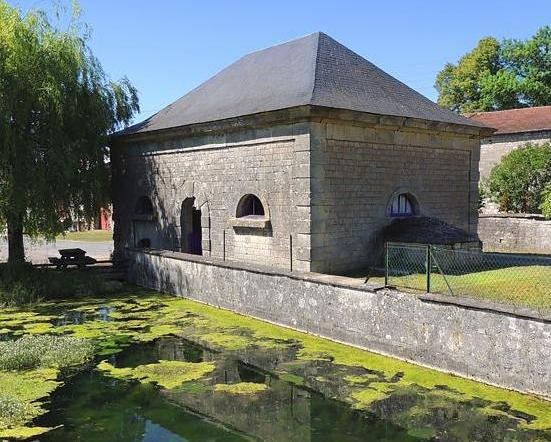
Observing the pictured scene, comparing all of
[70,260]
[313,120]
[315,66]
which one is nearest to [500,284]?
[313,120]

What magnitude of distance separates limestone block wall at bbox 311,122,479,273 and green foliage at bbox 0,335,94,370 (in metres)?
5.12

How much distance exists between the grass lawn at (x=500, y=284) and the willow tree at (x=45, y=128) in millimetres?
8648

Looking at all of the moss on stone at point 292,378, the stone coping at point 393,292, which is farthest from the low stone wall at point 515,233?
the moss on stone at point 292,378

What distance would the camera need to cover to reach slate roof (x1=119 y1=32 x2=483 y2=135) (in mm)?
12398

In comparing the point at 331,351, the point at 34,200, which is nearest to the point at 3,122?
the point at 34,200

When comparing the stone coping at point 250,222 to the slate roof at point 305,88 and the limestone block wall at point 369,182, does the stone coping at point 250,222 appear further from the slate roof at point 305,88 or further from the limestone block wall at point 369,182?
the slate roof at point 305,88

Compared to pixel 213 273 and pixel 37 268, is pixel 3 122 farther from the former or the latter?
pixel 213 273

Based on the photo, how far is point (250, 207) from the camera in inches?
543

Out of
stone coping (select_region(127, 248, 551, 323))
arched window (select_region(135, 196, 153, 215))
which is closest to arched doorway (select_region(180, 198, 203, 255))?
arched window (select_region(135, 196, 153, 215))

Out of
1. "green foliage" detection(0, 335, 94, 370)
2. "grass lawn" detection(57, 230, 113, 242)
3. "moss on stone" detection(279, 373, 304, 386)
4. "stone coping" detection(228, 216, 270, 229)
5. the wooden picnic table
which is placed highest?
"stone coping" detection(228, 216, 270, 229)

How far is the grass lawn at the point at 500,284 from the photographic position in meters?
8.70

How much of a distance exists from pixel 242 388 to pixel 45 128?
995cm

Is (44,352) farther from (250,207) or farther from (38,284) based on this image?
(250,207)

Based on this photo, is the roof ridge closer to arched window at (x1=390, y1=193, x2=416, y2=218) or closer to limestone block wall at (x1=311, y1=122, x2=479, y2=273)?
limestone block wall at (x1=311, y1=122, x2=479, y2=273)
